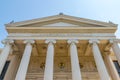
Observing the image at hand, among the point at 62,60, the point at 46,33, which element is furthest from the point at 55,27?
the point at 62,60

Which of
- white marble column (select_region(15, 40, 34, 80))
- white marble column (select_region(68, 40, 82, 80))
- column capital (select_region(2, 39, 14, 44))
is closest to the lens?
white marble column (select_region(68, 40, 82, 80))

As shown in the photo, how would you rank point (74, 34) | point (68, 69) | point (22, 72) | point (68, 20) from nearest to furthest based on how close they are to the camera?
point (22, 72), point (74, 34), point (68, 20), point (68, 69)

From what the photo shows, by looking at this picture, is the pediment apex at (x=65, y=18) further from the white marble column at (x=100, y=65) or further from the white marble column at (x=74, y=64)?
the white marble column at (x=74, y=64)

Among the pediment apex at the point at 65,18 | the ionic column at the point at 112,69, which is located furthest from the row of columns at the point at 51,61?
the pediment apex at the point at 65,18

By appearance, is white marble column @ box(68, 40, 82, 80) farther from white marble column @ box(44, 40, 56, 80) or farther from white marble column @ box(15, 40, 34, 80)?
white marble column @ box(15, 40, 34, 80)

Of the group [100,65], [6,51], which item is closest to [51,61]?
[100,65]

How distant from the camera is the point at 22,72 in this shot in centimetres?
1638

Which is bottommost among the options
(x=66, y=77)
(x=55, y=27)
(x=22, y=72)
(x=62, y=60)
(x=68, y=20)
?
(x=22, y=72)

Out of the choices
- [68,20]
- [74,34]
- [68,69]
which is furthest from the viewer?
[68,69]

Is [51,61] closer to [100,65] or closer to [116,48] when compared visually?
[100,65]

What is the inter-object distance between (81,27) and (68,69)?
23.2 feet

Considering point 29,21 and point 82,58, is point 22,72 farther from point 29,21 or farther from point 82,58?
point 82,58

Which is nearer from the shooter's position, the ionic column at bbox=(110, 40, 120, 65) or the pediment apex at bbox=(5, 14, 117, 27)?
the ionic column at bbox=(110, 40, 120, 65)

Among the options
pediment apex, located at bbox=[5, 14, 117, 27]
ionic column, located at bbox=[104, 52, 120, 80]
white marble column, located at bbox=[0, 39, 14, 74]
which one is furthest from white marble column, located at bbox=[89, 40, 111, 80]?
white marble column, located at bbox=[0, 39, 14, 74]
